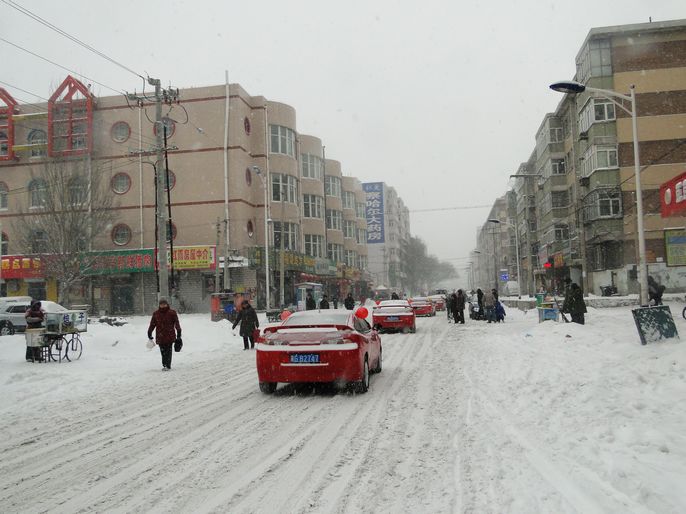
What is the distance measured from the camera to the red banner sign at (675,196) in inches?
505

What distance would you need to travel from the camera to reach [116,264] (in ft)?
143

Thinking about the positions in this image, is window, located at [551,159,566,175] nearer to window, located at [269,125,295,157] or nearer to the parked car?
window, located at [269,125,295,157]

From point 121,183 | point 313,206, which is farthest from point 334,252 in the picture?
point 121,183

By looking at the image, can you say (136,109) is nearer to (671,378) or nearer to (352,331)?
(352,331)

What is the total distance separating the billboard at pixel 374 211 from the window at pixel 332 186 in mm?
13345

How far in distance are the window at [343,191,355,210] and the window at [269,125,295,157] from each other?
23.3 m

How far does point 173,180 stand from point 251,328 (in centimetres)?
3175

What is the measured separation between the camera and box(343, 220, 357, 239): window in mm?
71425

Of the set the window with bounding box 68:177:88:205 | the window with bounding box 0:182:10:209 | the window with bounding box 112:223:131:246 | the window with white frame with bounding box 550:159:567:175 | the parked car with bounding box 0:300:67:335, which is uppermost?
the window with white frame with bounding box 550:159:567:175

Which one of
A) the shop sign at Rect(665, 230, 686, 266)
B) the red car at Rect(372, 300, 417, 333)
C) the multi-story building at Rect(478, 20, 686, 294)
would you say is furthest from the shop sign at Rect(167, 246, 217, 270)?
the shop sign at Rect(665, 230, 686, 266)

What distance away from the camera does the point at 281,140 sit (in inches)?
1960

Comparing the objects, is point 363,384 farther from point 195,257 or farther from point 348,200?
point 348,200

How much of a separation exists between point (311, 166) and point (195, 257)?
18.7 metres

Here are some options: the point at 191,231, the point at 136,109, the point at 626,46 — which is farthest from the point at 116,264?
the point at 626,46
